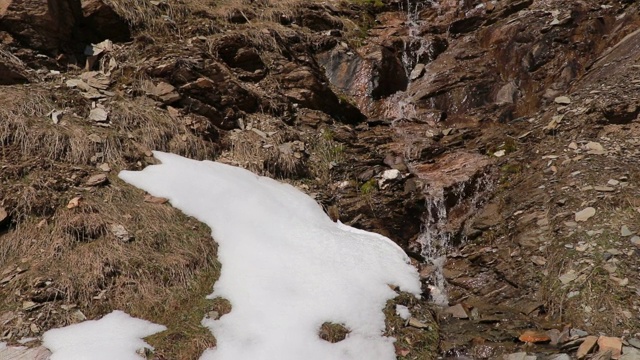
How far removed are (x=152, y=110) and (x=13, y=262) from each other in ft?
11.1

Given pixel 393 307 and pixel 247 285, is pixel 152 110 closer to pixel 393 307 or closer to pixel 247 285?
pixel 247 285

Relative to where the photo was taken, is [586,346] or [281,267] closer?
[586,346]

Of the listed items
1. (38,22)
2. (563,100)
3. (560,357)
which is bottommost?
(560,357)

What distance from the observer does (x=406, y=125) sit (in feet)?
33.7

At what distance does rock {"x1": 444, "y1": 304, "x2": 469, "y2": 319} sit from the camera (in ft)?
19.8

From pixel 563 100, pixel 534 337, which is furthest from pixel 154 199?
pixel 563 100

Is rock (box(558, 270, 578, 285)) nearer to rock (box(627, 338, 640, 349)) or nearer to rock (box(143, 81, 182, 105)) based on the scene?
rock (box(627, 338, 640, 349))

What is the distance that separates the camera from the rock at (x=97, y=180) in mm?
6516

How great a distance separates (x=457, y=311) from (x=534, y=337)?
3.37 ft

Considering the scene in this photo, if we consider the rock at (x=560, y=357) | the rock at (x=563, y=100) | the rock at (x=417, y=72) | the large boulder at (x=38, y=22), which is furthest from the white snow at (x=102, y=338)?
the rock at (x=417, y=72)

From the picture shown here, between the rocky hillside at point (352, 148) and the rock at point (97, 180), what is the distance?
18 millimetres

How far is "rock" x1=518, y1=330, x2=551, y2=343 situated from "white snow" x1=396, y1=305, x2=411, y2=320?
45.3 inches

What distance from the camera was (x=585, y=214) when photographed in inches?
253

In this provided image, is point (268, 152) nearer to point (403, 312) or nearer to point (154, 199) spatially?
point (154, 199)
